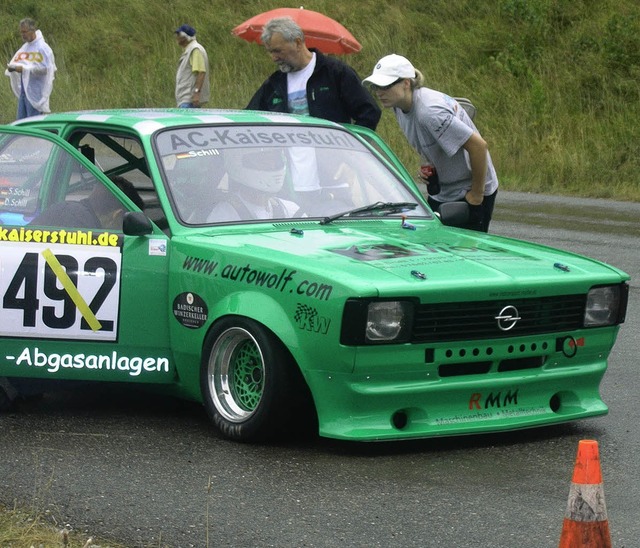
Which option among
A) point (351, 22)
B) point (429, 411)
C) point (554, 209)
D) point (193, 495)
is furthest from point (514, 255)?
point (351, 22)

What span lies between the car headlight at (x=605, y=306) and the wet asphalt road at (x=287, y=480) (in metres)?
0.52

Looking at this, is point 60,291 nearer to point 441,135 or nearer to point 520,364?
point 520,364

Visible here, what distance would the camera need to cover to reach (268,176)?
22.7ft

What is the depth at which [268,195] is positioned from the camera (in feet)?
→ 22.5

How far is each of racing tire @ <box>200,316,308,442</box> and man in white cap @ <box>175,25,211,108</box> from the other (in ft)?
44.5

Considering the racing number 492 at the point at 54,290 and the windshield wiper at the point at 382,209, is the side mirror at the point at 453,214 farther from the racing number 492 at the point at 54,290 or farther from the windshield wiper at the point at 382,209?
the racing number 492 at the point at 54,290

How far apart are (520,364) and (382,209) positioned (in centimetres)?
133

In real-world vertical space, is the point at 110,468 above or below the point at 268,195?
below

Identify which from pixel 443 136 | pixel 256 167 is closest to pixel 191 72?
pixel 443 136

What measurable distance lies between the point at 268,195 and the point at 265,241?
2.03 ft

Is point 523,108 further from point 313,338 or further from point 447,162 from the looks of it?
point 313,338

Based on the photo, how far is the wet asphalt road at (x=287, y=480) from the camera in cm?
493

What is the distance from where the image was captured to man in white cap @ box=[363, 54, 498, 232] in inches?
311

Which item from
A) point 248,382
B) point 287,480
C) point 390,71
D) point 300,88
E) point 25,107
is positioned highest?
point 390,71
